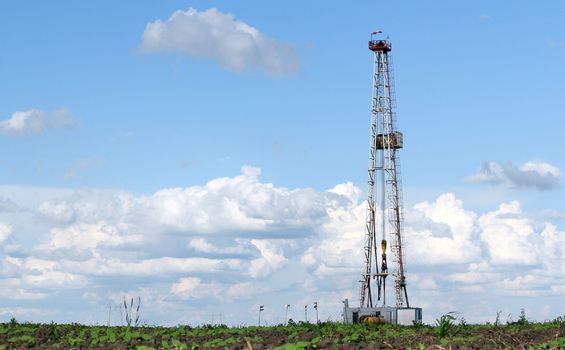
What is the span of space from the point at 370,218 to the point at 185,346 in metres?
58.0

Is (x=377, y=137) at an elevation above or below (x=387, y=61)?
below

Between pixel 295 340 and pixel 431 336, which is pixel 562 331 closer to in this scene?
pixel 431 336

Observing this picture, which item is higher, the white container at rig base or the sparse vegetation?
the white container at rig base

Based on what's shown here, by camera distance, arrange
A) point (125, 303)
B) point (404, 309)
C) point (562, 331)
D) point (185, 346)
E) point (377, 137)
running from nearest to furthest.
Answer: point (185, 346) < point (562, 331) < point (125, 303) < point (404, 309) < point (377, 137)

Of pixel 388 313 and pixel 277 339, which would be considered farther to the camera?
pixel 388 313

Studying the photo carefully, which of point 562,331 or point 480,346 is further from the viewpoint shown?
point 562,331

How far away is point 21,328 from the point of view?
2534 cm

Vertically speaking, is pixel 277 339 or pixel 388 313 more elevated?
pixel 388 313

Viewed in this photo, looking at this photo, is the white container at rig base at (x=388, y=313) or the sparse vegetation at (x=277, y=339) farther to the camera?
the white container at rig base at (x=388, y=313)

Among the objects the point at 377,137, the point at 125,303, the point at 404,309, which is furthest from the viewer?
the point at 377,137

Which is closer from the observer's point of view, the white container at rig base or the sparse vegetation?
the sparse vegetation

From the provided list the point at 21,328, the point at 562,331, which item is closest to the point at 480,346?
the point at 562,331

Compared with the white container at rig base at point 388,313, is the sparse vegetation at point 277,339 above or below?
below

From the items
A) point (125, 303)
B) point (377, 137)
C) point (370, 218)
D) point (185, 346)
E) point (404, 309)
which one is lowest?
point (185, 346)
